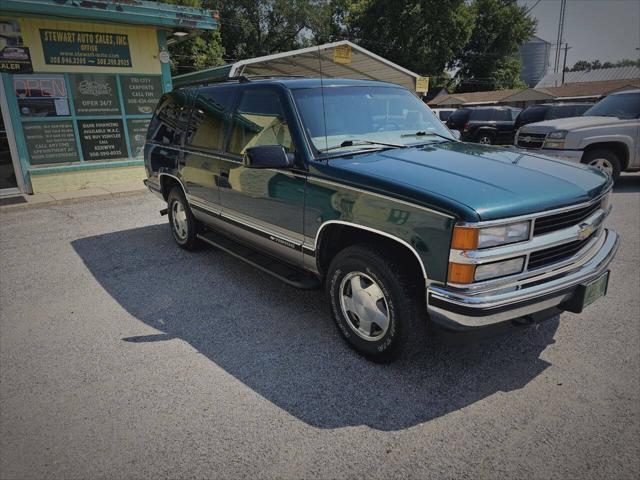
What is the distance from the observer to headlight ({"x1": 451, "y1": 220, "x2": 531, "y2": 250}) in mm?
2438

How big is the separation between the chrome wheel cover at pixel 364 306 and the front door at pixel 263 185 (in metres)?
0.58

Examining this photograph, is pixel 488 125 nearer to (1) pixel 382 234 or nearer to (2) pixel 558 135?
(2) pixel 558 135

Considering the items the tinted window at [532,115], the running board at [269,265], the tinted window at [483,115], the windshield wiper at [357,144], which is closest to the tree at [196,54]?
the tinted window at [483,115]

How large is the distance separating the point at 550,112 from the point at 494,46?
38.3 m

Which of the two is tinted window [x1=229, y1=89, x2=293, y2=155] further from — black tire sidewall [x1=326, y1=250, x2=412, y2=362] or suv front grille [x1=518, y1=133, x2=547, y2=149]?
suv front grille [x1=518, y1=133, x2=547, y2=149]

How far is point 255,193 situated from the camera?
399cm

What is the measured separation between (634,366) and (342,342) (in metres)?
2.05

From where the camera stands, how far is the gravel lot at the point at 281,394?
2.39 meters

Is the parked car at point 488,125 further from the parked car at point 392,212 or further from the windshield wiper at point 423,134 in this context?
the parked car at point 392,212

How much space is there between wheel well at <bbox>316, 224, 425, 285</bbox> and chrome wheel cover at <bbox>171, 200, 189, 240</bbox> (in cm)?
271

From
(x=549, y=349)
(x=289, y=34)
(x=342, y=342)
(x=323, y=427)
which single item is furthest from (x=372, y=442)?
(x=289, y=34)

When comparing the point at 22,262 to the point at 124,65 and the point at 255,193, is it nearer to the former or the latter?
the point at 255,193

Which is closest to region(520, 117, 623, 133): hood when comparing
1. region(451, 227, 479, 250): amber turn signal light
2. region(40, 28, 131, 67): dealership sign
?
region(451, 227, 479, 250): amber turn signal light

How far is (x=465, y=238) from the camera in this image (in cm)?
244
